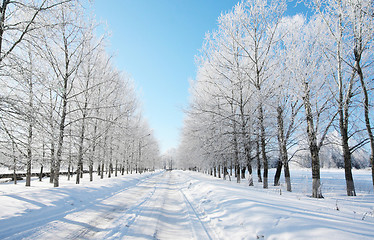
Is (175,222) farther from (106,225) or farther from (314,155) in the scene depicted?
(314,155)

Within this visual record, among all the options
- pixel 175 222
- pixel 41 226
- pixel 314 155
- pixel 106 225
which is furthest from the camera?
pixel 314 155

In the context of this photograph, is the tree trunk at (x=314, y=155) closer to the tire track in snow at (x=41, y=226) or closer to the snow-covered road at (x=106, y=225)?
the snow-covered road at (x=106, y=225)

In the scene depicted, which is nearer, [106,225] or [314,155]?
[106,225]

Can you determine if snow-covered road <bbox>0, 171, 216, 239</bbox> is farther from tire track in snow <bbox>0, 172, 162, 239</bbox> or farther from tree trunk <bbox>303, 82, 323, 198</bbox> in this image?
tree trunk <bbox>303, 82, 323, 198</bbox>

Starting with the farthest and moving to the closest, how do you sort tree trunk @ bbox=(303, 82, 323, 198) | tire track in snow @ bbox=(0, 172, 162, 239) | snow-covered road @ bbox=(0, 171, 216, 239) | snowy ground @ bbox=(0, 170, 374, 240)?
tree trunk @ bbox=(303, 82, 323, 198)
snow-covered road @ bbox=(0, 171, 216, 239)
tire track in snow @ bbox=(0, 172, 162, 239)
snowy ground @ bbox=(0, 170, 374, 240)

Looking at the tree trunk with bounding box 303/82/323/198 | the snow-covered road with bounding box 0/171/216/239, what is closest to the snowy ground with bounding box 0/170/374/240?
the snow-covered road with bounding box 0/171/216/239

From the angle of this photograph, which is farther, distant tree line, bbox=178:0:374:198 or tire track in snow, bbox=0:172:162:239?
distant tree line, bbox=178:0:374:198

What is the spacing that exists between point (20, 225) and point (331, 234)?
6715mm

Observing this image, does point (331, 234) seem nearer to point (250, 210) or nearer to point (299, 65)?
point (250, 210)

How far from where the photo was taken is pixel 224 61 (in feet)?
48.9

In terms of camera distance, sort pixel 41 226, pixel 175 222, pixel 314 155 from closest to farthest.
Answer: pixel 41 226 → pixel 175 222 → pixel 314 155

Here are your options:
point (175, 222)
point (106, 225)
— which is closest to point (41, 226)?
point (106, 225)

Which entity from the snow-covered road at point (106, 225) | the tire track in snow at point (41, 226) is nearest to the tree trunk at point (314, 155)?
the snow-covered road at point (106, 225)

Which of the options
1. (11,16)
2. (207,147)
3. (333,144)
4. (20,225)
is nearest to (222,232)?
(20,225)
